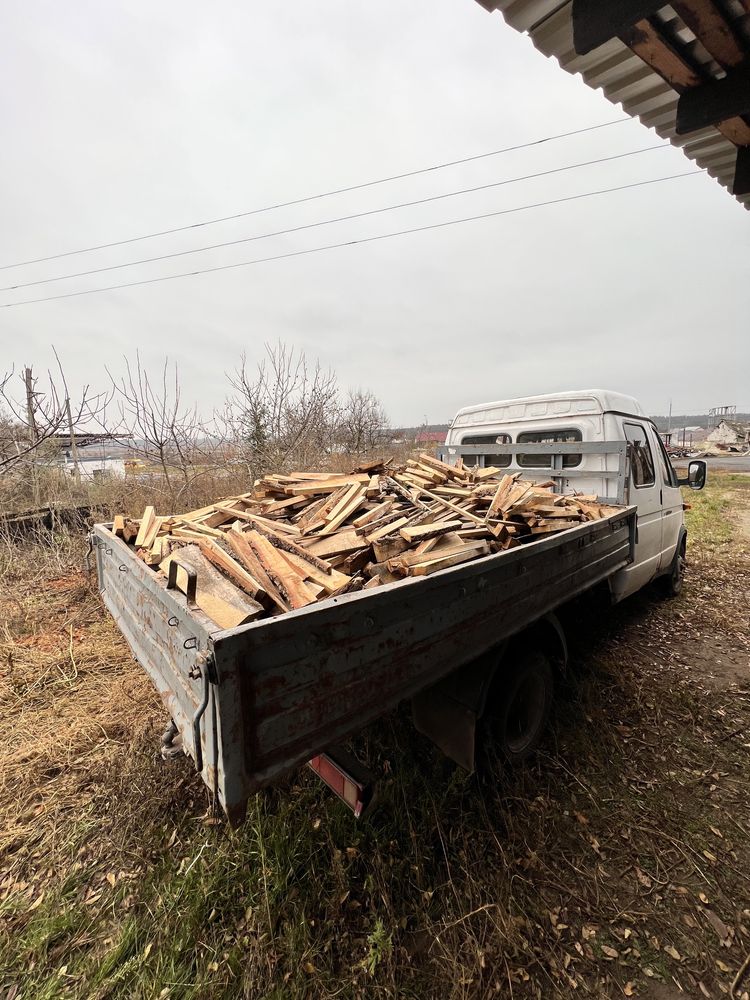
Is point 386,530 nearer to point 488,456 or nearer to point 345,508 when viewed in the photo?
point 345,508

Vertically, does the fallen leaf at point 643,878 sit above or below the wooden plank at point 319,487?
below

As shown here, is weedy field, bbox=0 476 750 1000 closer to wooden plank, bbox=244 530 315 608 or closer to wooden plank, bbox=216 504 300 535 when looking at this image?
wooden plank, bbox=244 530 315 608

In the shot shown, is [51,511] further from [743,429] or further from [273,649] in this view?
[743,429]

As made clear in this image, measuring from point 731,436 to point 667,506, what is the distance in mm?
87608

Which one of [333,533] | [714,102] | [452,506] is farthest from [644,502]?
[333,533]

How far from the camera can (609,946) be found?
69.7 inches

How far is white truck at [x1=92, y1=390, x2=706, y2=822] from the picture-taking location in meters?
1.17

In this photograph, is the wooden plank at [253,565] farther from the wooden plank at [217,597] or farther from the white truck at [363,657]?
the white truck at [363,657]

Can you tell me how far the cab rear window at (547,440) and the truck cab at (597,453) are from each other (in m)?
0.01

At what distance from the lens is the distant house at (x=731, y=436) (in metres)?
62.4

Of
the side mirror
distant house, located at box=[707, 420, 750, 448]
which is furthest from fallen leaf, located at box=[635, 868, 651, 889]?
distant house, located at box=[707, 420, 750, 448]

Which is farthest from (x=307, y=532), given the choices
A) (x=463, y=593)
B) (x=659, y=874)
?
(x=659, y=874)

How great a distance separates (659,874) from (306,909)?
1.74 metres

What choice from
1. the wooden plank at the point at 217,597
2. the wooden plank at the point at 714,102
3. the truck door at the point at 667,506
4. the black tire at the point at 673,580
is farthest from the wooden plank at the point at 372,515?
the black tire at the point at 673,580
